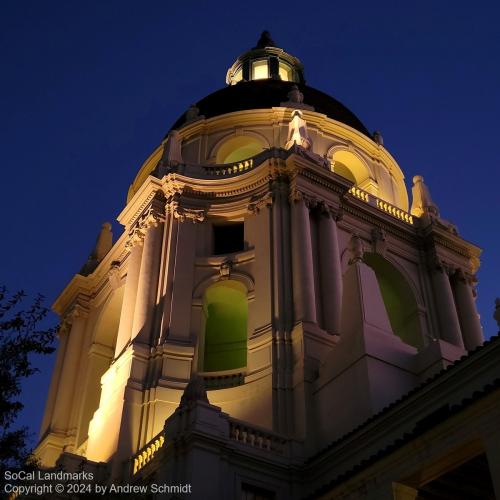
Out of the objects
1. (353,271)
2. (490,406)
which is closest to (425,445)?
(490,406)

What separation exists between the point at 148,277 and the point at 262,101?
13619 mm

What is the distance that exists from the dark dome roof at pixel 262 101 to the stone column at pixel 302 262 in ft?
33.6

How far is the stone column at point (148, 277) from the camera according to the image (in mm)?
29422

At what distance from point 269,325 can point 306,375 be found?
10.2ft

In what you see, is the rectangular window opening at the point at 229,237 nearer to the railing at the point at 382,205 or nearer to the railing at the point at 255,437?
the railing at the point at 382,205

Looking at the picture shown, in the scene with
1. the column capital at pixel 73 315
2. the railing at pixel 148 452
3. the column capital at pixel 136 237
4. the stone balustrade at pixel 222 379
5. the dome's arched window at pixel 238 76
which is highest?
the dome's arched window at pixel 238 76

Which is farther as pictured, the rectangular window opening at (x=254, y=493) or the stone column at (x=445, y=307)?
the stone column at (x=445, y=307)

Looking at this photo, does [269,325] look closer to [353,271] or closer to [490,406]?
[353,271]

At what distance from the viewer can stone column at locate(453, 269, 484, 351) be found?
33875 mm

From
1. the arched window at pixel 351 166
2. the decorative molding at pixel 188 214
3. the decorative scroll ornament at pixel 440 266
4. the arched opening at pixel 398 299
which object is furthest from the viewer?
the arched window at pixel 351 166

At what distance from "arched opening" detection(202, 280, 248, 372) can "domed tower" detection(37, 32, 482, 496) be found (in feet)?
0.28

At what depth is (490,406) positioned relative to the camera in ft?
54.5

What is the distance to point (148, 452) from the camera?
23.3m

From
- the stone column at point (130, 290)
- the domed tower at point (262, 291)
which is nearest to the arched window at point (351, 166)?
the domed tower at point (262, 291)
